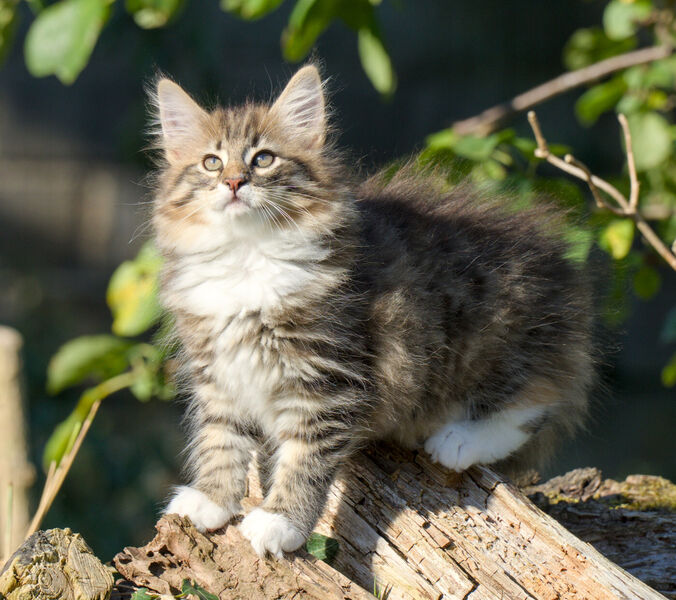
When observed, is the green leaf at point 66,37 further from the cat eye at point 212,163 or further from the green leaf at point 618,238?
the green leaf at point 618,238

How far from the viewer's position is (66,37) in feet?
7.69

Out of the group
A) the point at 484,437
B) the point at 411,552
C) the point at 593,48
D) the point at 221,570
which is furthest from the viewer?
the point at 593,48

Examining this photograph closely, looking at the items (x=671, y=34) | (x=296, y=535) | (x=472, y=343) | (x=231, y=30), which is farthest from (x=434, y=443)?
(x=231, y=30)

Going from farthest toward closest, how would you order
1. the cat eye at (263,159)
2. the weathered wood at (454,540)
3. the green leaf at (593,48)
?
the green leaf at (593,48), the cat eye at (263,159), the weathered wood at (454,540)

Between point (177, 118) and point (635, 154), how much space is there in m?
1.46

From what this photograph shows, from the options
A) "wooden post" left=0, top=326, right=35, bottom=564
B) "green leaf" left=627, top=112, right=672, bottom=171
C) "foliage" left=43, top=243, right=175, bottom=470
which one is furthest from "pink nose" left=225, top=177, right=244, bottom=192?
"green leaf" left=627, top=112, right=672, bottom=171

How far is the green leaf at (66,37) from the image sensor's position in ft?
7.64

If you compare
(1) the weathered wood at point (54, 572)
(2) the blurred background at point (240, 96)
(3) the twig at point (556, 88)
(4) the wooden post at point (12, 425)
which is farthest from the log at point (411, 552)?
(2) the blurred background at point (240, 96)

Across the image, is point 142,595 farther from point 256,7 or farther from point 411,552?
point 256,7

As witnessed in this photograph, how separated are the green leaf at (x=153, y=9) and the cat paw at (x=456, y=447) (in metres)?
1.36

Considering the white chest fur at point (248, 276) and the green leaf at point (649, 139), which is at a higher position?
the green leaf at point (649, 139)

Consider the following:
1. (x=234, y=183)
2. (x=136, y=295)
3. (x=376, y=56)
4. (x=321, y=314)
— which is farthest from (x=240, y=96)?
(x=321, y=314)

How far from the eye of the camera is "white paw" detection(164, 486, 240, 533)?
2.04 meters

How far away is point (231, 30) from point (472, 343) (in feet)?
11.2
